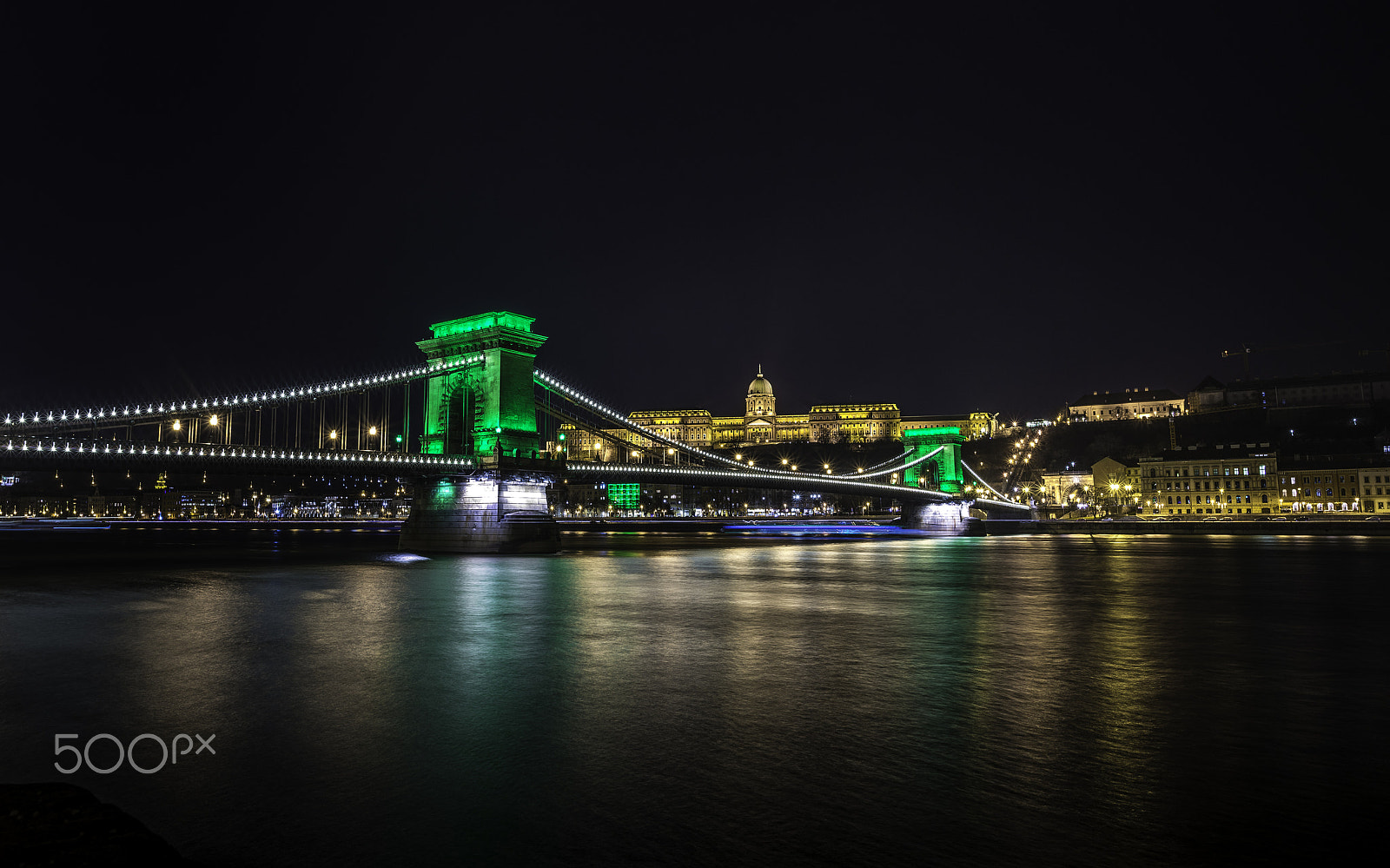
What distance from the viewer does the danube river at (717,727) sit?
5.57 metres

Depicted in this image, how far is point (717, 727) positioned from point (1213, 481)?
101187 mm

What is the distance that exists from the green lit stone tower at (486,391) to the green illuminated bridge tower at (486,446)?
4 cm

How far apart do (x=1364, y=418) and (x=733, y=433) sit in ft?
337

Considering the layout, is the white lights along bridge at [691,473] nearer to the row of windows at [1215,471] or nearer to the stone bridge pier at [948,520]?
the stone bridge pier at [948,520]

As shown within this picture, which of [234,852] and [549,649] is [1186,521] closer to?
[549,649]

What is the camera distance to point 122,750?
7695mm

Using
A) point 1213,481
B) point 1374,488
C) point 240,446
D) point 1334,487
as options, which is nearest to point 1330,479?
point 1334,487

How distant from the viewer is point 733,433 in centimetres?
17200

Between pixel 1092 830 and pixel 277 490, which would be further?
→ pixel 277 490

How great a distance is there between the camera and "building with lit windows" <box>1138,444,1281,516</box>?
89062 mm

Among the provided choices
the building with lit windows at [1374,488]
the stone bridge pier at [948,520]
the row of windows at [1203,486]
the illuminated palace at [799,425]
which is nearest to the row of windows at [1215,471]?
the row of windows at [1203,486]

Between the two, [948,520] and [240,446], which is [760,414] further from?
[240,446]

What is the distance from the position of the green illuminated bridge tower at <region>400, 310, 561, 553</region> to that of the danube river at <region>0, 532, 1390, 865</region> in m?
17.3

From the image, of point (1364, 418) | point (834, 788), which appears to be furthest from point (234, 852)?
point (1364, 418)
